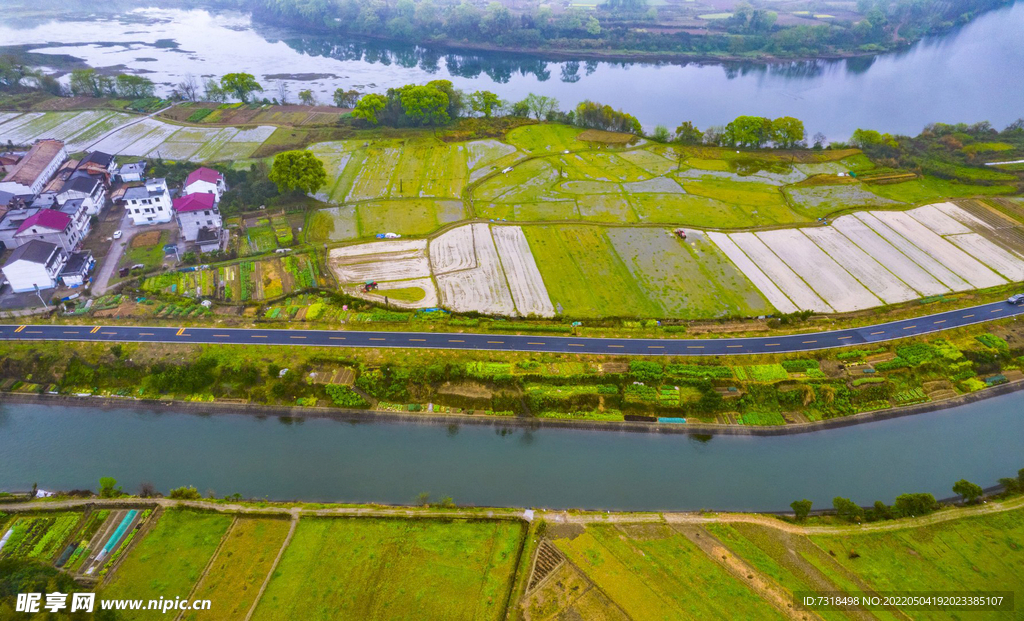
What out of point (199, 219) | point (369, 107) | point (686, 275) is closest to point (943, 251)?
point (686, 275)

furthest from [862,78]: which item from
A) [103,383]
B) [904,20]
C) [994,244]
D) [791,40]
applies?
[103,383]

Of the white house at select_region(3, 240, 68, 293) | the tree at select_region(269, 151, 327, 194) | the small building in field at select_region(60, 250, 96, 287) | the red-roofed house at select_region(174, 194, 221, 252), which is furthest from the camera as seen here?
the tree at select_region(269, 151, 327, 194)

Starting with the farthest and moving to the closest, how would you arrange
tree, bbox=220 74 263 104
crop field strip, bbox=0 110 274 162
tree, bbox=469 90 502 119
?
tree, bbox=220 74 263 104, tree, bbox=469 90 502 119, crop field strip, bbox=0 110 274 162

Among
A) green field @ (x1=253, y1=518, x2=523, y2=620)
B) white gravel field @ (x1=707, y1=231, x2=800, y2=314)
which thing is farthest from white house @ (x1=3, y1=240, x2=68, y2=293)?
white gravel field @ (x1=707, y1=231, x2=800, y2=314)

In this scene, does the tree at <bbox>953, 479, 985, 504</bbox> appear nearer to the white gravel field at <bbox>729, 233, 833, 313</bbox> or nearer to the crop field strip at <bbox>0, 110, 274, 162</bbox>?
the white gravel field at <bbox>729, 233, 833, 313</bbox>

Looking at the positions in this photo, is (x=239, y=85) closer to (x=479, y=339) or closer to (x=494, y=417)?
(x=479, y=339)

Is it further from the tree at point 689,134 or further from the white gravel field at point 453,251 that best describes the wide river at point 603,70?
the white gravel field at point 453,251

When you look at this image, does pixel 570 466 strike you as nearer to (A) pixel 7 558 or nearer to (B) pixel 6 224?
(A) pixel 7 558
